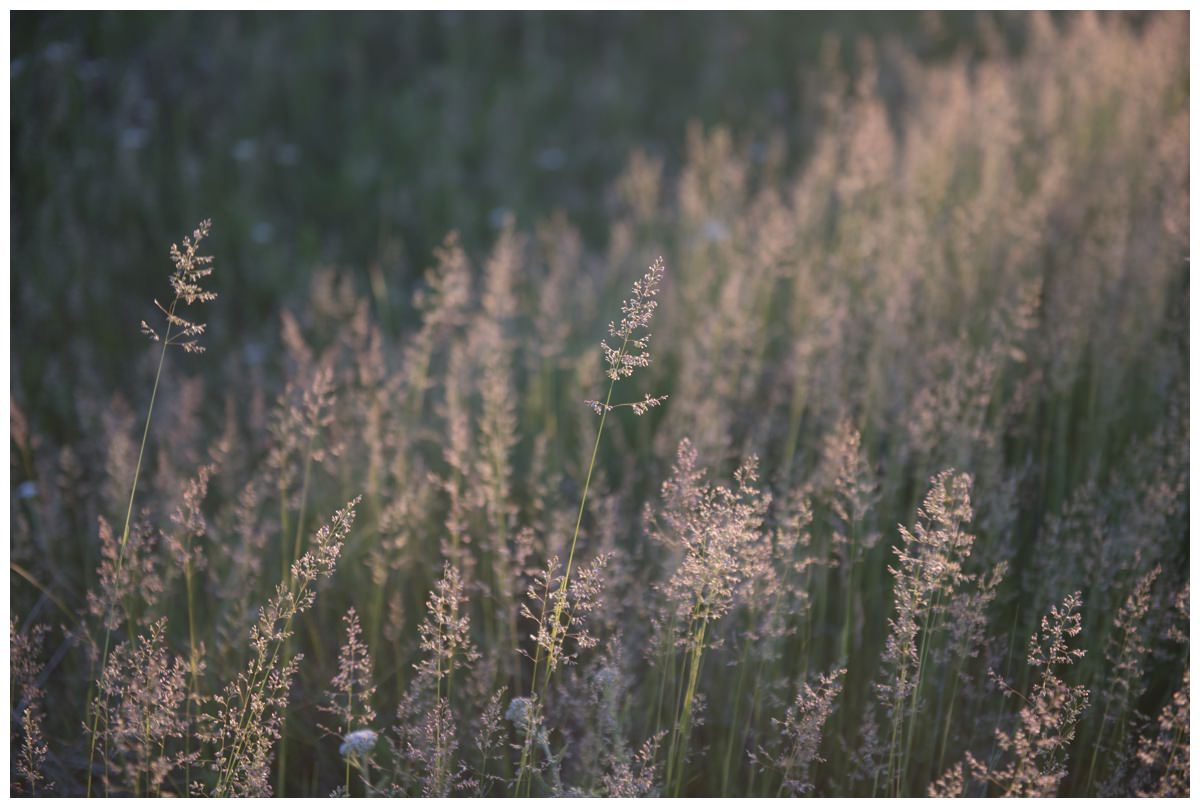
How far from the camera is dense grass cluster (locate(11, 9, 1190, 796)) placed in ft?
5.06

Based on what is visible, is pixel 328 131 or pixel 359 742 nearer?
pixel 359 742

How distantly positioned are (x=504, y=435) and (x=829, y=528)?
81cm

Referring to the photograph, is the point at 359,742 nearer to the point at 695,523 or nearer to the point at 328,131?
the point at 695,523

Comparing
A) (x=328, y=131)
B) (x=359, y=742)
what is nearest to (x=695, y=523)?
(x=359, y=742)

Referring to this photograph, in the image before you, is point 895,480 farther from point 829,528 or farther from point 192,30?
point 192,30

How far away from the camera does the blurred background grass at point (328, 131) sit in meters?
3.63

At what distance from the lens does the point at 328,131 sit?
16.0 feet

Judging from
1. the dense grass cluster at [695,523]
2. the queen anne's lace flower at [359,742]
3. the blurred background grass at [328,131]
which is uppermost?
the blurred background grass at [328,131]

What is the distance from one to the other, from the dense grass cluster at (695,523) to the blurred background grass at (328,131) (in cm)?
Result: 32

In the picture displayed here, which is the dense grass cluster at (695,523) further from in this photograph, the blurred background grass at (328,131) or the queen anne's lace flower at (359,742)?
the blurred background grass at (328,131)

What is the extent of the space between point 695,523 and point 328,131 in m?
4.17

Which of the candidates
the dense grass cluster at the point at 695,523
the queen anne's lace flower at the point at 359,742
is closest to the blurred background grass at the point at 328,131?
the dense grass cluster at the point at 695,523

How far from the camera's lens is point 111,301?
11.6 feet

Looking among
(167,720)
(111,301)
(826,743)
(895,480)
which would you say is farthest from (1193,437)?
(111,301)
